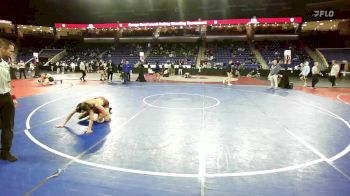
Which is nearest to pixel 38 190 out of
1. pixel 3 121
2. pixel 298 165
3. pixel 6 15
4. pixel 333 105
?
pixel 3 121

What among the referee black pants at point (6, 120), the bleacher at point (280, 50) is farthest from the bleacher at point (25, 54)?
the referee black pants at point (6, 120)

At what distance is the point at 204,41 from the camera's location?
138 feet

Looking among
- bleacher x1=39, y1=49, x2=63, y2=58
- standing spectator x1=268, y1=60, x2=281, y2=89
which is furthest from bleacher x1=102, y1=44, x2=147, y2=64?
standing spectator x1=268, y1=60, x2=281, y2=89

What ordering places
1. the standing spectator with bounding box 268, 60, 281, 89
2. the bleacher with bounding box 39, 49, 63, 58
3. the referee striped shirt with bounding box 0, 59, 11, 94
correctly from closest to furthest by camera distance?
the referee striped shirt with bounding box 0, 59, 11, 94
the standing spectator with bounding box 268, 60, 281, 89
the bleacher with bounding box 39, 49, 63, 58

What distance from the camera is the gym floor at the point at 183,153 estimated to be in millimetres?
4602

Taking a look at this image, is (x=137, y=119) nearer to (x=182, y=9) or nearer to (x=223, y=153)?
(x=223, y=153)

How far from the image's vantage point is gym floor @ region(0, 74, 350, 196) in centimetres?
460

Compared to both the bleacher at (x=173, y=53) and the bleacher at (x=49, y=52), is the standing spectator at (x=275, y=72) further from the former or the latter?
the bleacher at (x=49, y=52)

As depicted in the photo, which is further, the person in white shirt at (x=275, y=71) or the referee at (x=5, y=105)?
the person in white shirt at (x=275, y=71)

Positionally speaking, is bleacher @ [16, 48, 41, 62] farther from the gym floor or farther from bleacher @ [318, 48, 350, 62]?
bleacher @ [318, 48, 350, 62]

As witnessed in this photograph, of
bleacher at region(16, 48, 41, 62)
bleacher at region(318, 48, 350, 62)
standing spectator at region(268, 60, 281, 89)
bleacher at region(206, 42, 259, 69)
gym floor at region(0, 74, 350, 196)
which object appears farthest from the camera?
bleacher at region(16, 48, 41, 62)

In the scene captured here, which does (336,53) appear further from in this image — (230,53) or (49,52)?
(49,52)

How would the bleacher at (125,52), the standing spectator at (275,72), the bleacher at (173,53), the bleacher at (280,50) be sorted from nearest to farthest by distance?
the standing spectator at (275,72) → the bleacher at (280,50) → the bleacher at (173,53) → the bleacher at (125,52)

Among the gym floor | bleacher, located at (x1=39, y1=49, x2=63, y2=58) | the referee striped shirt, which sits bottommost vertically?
the gym floor
